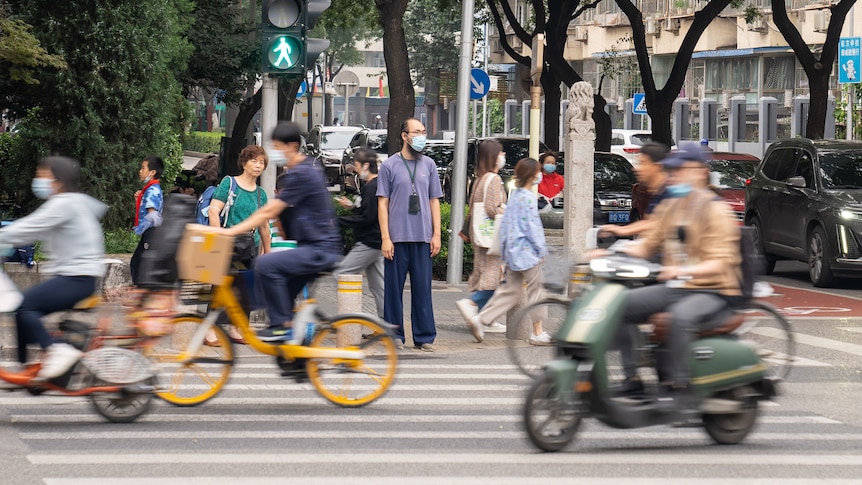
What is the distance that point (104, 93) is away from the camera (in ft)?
65.0

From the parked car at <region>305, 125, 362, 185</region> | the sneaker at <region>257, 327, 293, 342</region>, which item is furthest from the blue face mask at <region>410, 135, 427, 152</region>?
the parked car at <region>305, 125, 362, 185</region>

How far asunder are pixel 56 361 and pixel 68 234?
70 cm

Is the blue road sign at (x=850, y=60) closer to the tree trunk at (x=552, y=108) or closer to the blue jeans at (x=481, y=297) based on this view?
the tree trunk at (x=552, y=108)

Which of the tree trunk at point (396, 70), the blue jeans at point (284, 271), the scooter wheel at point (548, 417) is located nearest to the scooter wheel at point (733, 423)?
the scooter wheel at point (548, 417)

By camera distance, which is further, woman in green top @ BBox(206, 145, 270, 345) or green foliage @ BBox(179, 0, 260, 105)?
green foliage @ BBox(179, 0, 260, 105)

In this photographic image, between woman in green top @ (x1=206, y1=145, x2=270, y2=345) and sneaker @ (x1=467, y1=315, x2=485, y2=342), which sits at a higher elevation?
woman in green top @ (x1=206, y1=145, x2=270, y2=345)

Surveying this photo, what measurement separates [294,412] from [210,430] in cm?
78

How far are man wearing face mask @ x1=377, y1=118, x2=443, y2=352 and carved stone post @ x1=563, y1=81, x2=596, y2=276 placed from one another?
2.28 meters

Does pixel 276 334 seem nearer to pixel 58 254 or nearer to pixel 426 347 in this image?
pixel 58 254

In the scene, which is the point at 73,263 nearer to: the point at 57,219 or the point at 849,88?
the point at 57,219

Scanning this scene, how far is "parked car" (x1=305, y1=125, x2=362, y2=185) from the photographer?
43375 millimetres

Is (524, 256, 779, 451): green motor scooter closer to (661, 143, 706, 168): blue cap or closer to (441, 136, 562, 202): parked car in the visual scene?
(661, 143, 706, 168): blue cap

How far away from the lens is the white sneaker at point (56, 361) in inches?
321

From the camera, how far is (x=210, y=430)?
8.28 m
